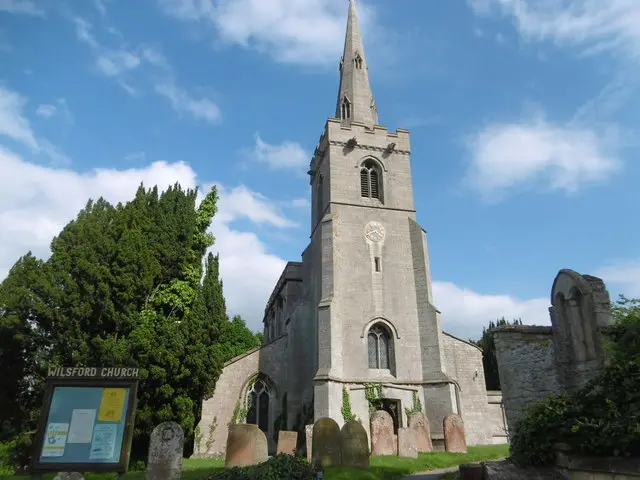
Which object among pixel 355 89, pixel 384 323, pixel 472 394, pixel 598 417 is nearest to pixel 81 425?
pixel 598 417

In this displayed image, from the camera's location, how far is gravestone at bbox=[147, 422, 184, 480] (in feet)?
31.8

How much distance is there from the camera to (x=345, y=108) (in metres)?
27.2

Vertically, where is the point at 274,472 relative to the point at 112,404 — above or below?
below

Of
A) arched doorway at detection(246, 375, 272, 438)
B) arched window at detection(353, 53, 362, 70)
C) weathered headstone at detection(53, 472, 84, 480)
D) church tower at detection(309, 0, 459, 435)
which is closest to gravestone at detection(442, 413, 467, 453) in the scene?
church tower at detection(309, 0, 459, 435)

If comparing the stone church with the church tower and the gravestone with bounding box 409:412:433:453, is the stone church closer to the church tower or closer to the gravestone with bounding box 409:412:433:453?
the church tower

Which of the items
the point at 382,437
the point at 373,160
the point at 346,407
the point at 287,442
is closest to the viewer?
the point at 382,437

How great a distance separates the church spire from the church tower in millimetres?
83

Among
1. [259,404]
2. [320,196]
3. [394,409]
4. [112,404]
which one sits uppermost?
[320,196]

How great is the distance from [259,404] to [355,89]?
1832cm

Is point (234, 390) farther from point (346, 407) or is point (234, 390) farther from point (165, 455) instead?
point (165, 455)

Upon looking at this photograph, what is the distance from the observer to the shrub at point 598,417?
5340 mm

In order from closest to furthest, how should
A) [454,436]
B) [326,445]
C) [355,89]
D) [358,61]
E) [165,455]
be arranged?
[165,455] → [326,445] → [454,436] → [355,89] → [358,61]

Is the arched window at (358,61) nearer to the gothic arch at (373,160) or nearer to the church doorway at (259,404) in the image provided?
the gothic arch at (373,160)

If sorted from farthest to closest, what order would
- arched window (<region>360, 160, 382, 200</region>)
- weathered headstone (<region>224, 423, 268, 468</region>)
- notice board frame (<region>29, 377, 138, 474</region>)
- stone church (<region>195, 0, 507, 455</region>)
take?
arched window (<region>360, 160, 382, 200</region>), stone church (<region>195, 0, 507, 455</region>), weathered headstone (<region>224, 423, 268, 468</region>), notice board frame (<region>29, 377, 138, 474</region>)
